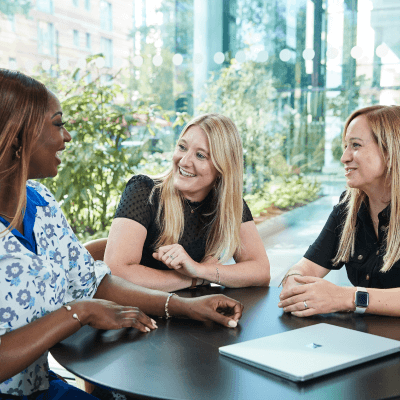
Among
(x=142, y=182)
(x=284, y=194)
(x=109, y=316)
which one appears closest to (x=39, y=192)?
(x=109, y=316)

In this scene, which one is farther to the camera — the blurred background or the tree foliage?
the tree foliage

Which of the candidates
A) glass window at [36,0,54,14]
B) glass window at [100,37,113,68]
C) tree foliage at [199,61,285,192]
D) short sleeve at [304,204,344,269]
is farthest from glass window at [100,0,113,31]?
short sleeve at [304,204,344,269]

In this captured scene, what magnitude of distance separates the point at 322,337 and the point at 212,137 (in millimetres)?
1079

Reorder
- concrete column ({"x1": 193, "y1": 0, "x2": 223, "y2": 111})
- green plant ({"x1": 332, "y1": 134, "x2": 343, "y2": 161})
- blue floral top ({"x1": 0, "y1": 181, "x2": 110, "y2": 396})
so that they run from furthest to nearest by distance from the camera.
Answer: concrete column ({"x1": 193, "y1": 0, "x2": 223, "y2": 111}) < green plant ({"x1": 332, "y1": 134, "x2": 343, "y2": 161}) < blue floral top ({"x1": 0, "y1": 181, "x2": 110, "y2": 396})

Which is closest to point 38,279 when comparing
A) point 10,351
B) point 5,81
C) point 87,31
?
point 10,351

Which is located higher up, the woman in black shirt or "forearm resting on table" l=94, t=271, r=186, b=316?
the woman in black shirt

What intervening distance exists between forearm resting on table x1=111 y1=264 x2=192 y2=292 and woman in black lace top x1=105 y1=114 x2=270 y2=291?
22mm

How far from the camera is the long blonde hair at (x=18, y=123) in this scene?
121 cm

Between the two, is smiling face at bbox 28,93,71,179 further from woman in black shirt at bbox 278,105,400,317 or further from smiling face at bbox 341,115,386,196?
smiling face at bbox 341,115,386,196

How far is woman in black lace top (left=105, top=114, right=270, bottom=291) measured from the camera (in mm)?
1998

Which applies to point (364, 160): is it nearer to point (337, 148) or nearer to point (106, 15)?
point (337, 148)

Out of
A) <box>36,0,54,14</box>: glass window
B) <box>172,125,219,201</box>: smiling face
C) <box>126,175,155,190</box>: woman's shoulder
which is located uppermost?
<box>36,0,54,14</box>: glass window

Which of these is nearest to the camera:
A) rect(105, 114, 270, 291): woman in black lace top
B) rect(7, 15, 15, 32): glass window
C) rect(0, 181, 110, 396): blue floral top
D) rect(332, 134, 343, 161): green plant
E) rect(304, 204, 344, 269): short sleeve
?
rect(0, 181, 110, 396): blue floral top

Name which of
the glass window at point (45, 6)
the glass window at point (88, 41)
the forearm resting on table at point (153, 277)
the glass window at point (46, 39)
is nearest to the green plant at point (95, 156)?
the glass window at point (88, 41)
